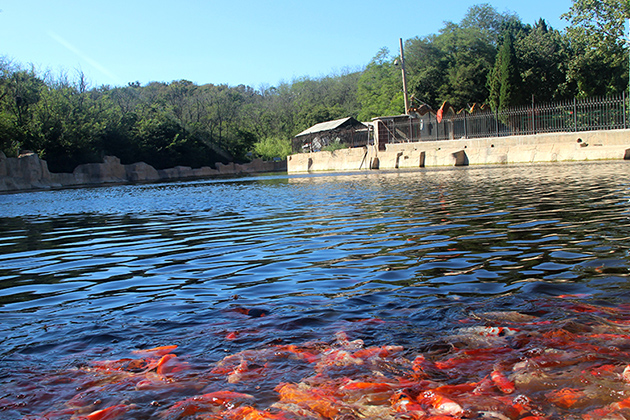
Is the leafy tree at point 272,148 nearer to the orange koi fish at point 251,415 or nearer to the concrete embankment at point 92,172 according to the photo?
the concrete embankment at point 92,172

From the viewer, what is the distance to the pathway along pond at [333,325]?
2.67m

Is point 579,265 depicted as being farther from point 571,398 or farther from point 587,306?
point 571,398

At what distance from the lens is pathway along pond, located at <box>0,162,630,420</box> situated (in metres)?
2.67

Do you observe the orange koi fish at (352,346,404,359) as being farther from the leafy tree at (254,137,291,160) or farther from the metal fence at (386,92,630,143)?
the leafy tree at (254,137,291,160)

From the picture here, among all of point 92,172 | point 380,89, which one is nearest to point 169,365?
point 92,172

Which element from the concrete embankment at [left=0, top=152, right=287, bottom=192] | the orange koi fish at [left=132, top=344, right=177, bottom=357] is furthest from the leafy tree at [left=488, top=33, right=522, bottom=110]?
the orange koi fish at [left=132, top=344, right=177, bottom=357]

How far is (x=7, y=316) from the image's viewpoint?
460 cm

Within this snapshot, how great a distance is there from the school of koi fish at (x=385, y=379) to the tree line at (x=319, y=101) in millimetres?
30129

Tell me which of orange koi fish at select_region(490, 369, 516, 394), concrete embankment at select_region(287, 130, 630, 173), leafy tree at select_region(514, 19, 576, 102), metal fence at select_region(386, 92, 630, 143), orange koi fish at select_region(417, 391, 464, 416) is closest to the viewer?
orange koi fish at select_region(417, 391, 464, 416)

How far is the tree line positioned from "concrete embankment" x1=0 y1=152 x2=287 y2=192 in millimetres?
2797

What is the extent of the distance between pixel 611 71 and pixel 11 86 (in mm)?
55162

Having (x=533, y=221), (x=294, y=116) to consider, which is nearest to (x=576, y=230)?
(x=533, y=221)

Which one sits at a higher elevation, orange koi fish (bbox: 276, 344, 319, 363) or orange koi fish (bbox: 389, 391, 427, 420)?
orange koi fish (bbox: 276, 344, 319, 363)

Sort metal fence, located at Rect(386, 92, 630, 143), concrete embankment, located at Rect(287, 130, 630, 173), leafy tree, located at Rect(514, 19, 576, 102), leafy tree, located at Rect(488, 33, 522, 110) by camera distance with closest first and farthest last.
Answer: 1. concrete embankment, located at Rect(287, 130, 630, 173)
2. metal fence, located at Rect(386, 92, 630, 143)
3. leafy tree, located at Rect(488, 33, 522, 110)
4. leafy tree, located at Rect(514, 19, 576, 102)
